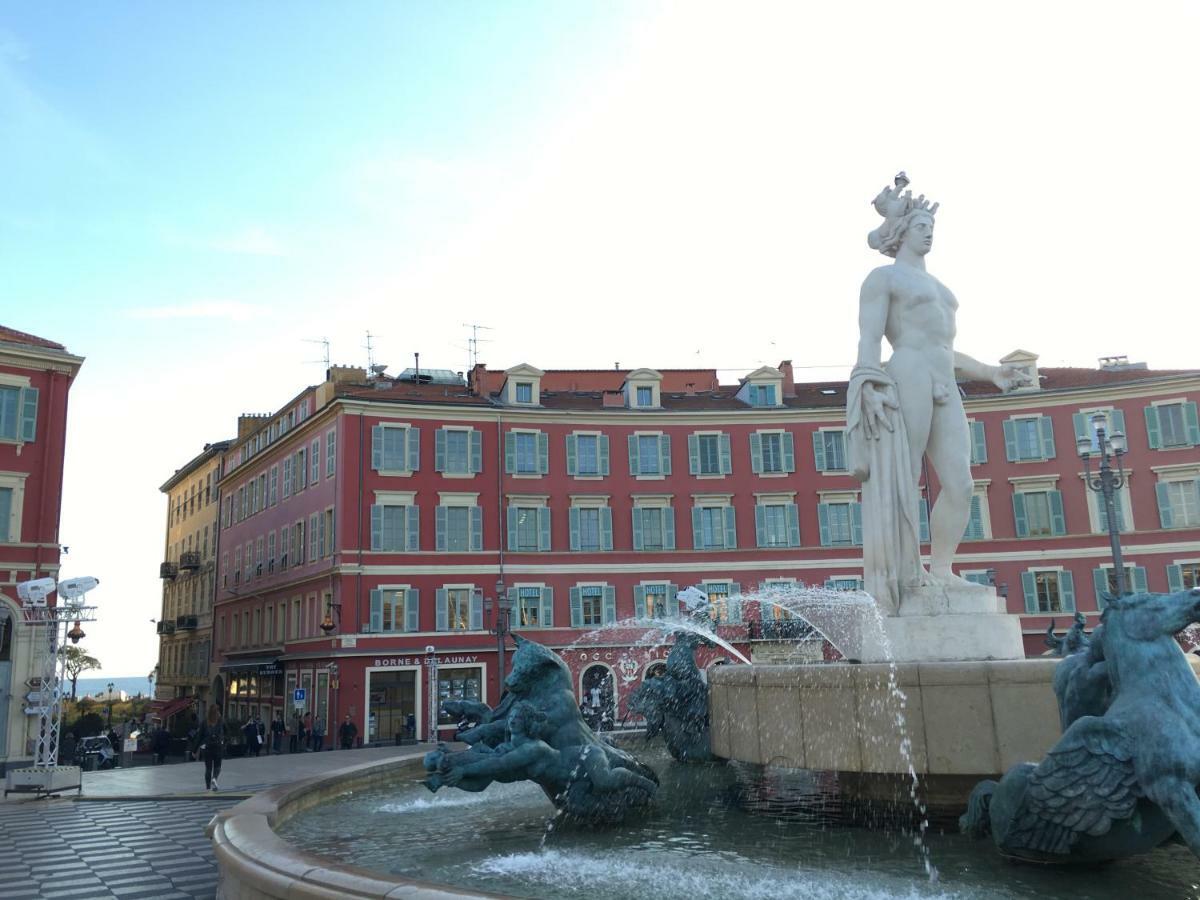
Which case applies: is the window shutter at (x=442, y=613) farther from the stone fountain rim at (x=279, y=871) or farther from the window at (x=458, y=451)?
the stone fountain rim at (x=279, y=871)

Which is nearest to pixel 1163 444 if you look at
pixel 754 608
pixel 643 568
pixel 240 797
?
pixel 754 608

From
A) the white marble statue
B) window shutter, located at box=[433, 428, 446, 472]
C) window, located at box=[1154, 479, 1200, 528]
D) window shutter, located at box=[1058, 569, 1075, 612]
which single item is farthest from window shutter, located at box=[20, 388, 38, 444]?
window, located at box=[1154, 479, 1200, 528]

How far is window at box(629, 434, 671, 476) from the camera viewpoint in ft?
128

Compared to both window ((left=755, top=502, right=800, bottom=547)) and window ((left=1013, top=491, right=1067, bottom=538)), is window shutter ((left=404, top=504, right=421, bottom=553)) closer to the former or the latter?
window ((left=755, top=502, right=800, bottom=547))

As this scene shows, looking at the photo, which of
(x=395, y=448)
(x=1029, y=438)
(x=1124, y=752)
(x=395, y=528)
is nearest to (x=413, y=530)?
Result: (x=395, y=528)

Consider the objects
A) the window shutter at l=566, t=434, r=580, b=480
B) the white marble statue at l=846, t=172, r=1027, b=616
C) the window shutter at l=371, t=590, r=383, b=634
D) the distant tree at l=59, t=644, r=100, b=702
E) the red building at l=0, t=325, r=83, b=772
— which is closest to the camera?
the white marble statue at l=846, t=172, r=1027, b=616

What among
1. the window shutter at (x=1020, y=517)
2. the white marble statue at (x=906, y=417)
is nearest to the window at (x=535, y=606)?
the window shutter at (x=1020, y=517)

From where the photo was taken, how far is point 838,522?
129ft

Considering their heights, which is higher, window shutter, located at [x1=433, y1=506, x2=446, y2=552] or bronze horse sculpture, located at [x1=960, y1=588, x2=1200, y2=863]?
window shutter, located at [x1=433, y1=506, x2=446, y2=552]

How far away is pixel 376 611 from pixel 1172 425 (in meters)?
30.9

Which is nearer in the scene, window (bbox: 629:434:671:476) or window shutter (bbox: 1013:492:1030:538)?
window shutter (bbox: 1013:492:1030:538)

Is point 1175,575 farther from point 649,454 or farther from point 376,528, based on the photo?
point 376,528

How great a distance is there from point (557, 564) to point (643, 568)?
11.1ft

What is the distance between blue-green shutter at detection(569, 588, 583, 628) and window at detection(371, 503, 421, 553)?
19.9ft
